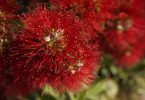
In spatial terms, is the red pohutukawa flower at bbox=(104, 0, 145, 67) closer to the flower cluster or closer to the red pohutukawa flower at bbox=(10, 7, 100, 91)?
the flower cluster

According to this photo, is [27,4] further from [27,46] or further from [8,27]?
[27,46]

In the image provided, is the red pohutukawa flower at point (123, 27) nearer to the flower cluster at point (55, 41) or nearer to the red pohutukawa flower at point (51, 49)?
the flower cluster at point (55, 41)

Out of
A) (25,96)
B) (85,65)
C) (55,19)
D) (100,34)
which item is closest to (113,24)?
(100,34)

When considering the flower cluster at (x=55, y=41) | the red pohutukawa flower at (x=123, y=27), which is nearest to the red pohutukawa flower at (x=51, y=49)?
the flower cluster at (x=55, y=41)

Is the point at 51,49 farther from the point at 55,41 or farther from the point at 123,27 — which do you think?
the point at 123,27

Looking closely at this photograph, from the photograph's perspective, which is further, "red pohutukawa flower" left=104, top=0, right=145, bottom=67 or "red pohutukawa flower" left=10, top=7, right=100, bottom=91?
"red pohutukawa flower" left=104, top=0, right=145, bottom=67

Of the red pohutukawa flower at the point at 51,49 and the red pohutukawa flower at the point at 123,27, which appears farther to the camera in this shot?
the red pohutukawa flower at the point at 123,27

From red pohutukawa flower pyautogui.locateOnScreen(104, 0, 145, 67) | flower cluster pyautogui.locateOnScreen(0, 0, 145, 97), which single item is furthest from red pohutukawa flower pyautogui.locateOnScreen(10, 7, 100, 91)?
red pohutukawa flower pyautogui.locateOnScreen(104, 0, 145, 67)
